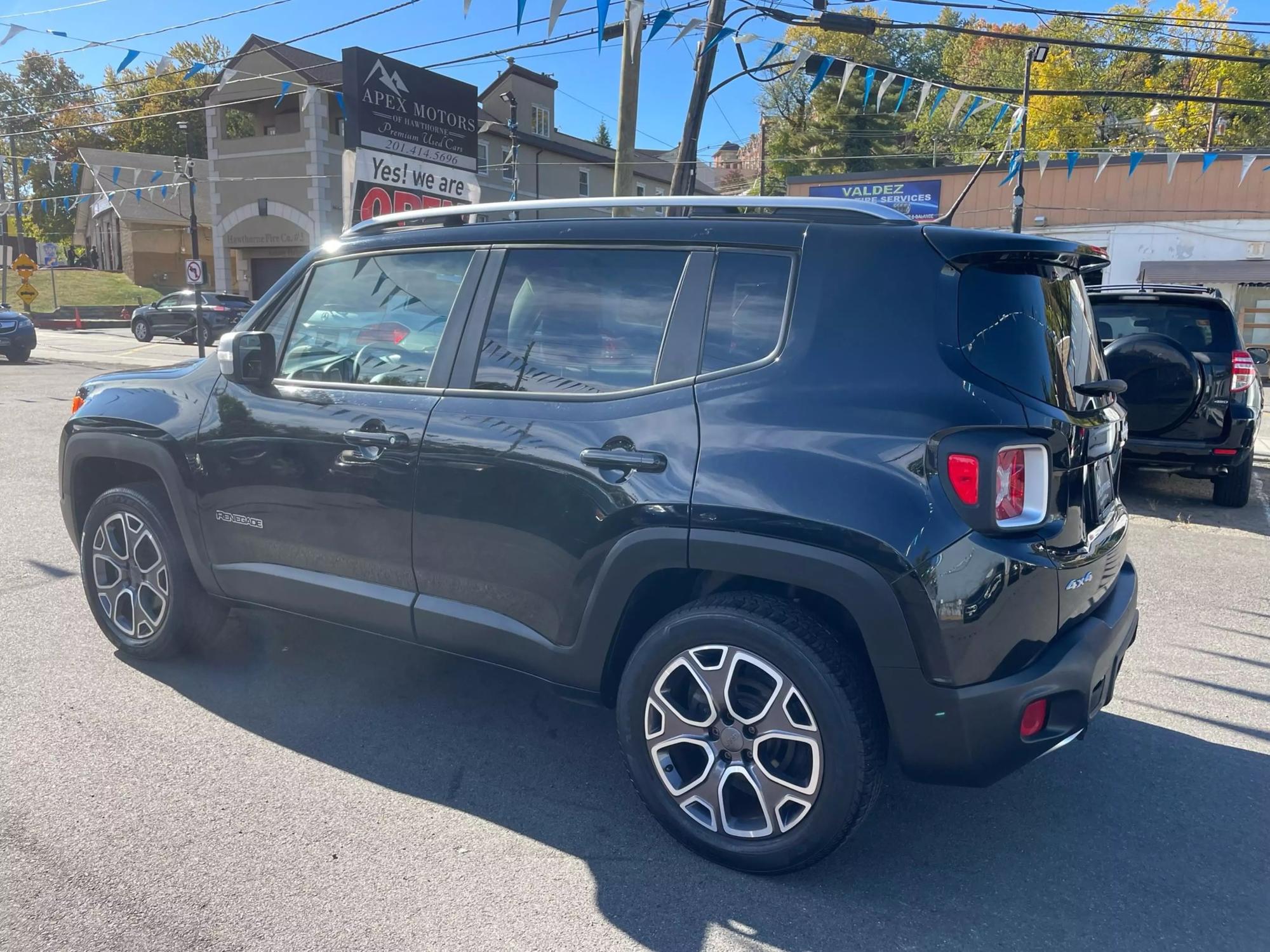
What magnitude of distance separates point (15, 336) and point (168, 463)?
20838 mm

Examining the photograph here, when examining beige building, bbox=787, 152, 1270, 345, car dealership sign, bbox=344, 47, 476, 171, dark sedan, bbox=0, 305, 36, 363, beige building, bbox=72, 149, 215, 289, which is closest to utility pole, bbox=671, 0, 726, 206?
car dealership sign, bbox=344, 47, 476, 171

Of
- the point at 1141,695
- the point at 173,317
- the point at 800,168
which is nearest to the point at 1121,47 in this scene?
the point at 1141,695

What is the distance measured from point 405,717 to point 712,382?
1.99 meters

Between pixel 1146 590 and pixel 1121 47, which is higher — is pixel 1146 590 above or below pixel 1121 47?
below

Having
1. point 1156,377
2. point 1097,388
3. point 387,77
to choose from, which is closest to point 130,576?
point 1097,388

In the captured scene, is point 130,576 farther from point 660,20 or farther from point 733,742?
point 660,20

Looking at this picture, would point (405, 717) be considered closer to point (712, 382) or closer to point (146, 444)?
point (146, 444)

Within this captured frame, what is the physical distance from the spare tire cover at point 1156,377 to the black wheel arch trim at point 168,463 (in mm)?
5734

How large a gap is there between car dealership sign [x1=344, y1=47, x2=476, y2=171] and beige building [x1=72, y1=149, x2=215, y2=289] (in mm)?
36838

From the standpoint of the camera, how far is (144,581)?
164 inches

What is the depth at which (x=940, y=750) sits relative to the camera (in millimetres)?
2523

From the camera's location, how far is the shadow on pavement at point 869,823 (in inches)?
101

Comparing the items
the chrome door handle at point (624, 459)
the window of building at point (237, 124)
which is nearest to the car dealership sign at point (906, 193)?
the window of building at point (237, 124)

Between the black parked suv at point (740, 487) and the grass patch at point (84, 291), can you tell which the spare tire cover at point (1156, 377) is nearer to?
the black parked suv at point (740, 487)
